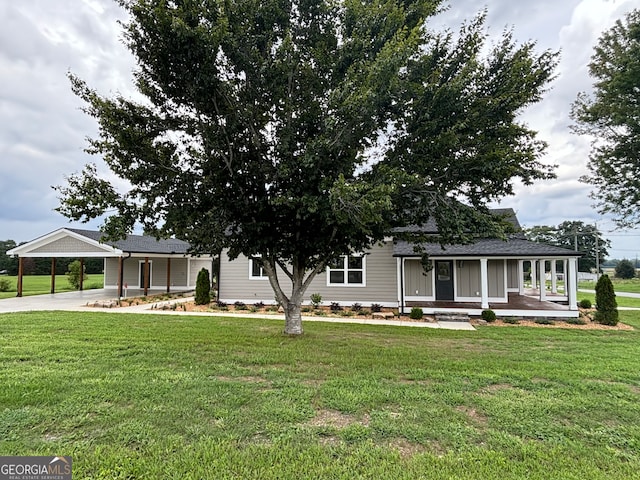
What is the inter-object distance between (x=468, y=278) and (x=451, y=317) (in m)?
2.76

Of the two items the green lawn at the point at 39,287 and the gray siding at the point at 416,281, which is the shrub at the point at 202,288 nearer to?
the gray siding at the point at 416,281

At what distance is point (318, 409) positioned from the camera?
386cm

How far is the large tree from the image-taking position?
5.73 m

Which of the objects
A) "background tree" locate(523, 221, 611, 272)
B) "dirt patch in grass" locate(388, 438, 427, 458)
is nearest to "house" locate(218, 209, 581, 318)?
"dirt patch in grass" locate(388, 438, 427, 458)

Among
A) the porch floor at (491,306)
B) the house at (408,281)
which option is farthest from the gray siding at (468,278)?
the porch floor at (491,306)

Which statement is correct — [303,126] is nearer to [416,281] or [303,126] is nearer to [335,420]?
[335,420]

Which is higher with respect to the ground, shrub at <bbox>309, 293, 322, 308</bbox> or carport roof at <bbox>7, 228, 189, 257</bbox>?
carport roof at <bbox>7, 228, 189, 257</bbox>

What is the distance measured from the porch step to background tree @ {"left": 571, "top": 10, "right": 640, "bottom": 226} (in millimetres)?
9795

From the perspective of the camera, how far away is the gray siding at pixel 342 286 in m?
14.0

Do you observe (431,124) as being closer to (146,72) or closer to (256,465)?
(146,72)

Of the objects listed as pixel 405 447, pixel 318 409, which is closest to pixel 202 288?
pixel 318 409

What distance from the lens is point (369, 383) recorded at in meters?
4.73

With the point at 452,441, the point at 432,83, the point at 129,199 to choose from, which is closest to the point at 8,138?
the point at 129,199

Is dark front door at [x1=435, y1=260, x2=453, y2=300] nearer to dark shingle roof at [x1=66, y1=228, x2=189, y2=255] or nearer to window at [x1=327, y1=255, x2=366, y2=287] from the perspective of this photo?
window at [x1=327, y1=255, x2=366, y2=287]
